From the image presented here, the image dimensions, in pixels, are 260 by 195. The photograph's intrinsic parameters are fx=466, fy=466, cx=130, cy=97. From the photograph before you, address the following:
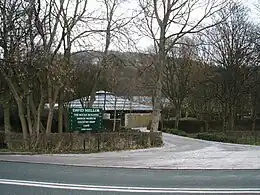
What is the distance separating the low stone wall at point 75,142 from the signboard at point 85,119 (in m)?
1.25

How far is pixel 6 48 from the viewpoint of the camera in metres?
22.0

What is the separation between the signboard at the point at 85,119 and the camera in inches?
912

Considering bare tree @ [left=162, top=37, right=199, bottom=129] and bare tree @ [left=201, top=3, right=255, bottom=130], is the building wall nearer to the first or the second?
bare tree @ [left=162, top=37, right=199, bottom=129]

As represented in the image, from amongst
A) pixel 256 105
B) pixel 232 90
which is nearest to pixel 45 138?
pixel 232 90

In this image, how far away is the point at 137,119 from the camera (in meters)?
62.3

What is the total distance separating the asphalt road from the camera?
9.83 m

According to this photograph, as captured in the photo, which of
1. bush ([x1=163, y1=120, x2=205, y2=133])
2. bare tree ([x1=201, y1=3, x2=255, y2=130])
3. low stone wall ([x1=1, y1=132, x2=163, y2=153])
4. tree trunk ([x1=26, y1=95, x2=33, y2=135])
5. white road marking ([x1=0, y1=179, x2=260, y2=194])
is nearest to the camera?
white road marking ([x1=0, y1=179, x2=260, y2=194])

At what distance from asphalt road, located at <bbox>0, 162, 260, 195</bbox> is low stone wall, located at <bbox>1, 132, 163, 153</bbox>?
605 centimetres

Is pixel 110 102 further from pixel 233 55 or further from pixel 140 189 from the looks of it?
pixel 140 189

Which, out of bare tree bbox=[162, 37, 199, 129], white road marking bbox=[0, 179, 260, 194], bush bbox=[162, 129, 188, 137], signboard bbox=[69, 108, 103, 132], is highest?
bare tree bbox=[162, 37, 199, 129]

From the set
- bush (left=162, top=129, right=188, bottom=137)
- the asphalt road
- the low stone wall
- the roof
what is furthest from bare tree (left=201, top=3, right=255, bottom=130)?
the asphalt road

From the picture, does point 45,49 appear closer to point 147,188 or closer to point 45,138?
point 45,138

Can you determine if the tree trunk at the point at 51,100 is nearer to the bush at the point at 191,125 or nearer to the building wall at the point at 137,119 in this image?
the bush at the point at 191,125

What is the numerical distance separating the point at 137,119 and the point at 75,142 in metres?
40.8
